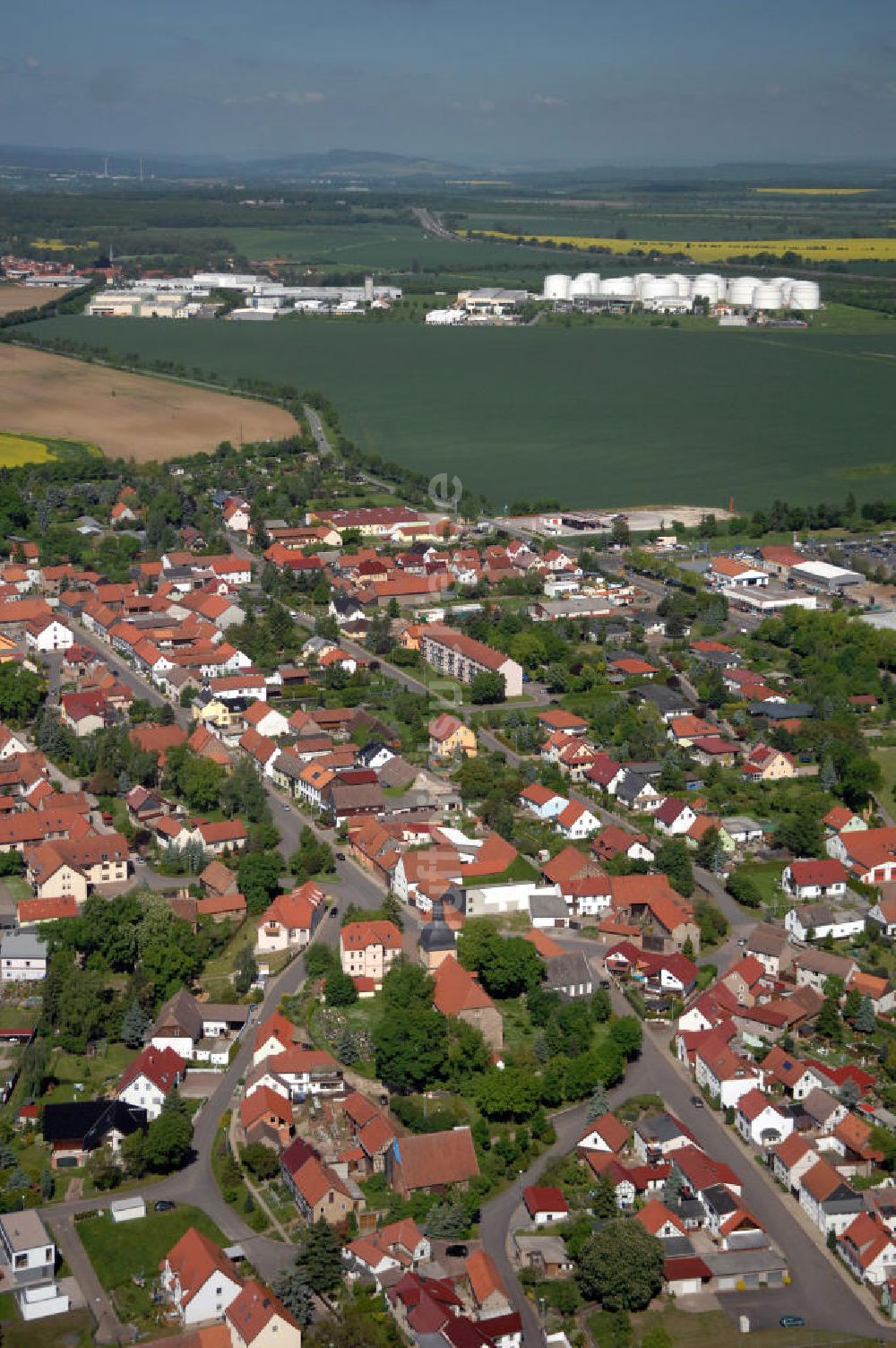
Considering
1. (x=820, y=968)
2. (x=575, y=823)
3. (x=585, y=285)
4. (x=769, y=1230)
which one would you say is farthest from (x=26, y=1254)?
(x=585, y=285)

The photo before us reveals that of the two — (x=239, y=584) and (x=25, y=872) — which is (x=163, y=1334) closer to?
(x=25, y=872)

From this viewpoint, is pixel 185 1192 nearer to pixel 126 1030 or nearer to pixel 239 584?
pixel 126 1030

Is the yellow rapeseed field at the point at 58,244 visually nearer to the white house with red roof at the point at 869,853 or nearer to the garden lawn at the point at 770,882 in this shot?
the garden lawn at the point at 770,882

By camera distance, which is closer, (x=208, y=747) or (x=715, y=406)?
(x=208, y=747)

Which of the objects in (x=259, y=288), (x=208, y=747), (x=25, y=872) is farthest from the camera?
(x=259, y=288)

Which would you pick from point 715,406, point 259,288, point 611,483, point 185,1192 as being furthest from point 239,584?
point 259,288

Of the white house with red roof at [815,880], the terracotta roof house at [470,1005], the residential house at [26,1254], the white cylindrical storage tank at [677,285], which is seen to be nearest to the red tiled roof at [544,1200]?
the terracotta roof house at [470,1005]

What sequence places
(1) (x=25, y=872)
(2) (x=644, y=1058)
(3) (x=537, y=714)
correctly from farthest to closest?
1. (3) (x=537, y=714)
2. (1) (x=25, y=872)
3. (2) (x=644, y=1058)
